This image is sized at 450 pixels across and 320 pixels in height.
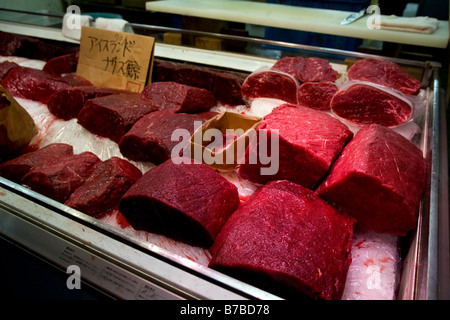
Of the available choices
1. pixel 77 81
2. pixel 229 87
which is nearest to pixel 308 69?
pixel 229 87

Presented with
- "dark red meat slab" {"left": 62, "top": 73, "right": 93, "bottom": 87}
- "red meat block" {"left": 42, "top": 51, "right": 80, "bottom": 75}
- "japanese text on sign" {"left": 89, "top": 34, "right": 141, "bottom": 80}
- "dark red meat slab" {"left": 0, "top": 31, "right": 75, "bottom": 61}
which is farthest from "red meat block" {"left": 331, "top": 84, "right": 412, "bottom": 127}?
"dark red meat slab" {"left": 0, "top": 31, "right": 75, "bottom": 61}

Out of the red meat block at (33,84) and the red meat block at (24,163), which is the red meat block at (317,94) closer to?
the red meat block at (24,163)

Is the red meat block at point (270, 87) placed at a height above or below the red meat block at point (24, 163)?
above

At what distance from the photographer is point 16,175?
6.64ft

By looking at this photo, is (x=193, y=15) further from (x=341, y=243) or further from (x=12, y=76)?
(x=341, y=243)

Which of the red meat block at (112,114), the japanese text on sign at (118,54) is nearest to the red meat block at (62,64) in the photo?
the japanese text on sign at (118,54)

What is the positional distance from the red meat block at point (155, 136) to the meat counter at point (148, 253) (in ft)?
1.91

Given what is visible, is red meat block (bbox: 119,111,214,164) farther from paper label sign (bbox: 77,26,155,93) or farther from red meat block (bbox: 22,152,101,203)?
paper label sign (bbox: 77,26,155,93)

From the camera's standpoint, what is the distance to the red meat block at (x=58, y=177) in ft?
6.03

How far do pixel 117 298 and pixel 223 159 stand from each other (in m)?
0.96

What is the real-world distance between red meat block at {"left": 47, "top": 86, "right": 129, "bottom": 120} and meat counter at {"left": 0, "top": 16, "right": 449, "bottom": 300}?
1141 mm

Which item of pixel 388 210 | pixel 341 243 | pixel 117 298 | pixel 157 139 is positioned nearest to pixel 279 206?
pixel 341 243

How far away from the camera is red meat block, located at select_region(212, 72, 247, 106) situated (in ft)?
8.56
